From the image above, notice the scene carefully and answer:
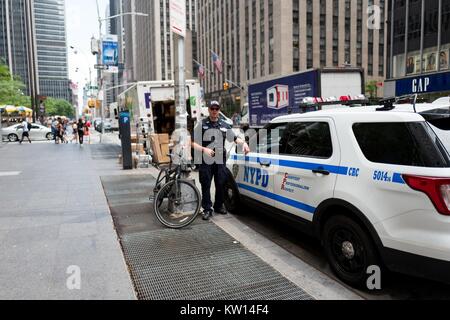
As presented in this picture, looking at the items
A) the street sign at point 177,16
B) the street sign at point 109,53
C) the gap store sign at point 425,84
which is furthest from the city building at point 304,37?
the street sign at point 177,16

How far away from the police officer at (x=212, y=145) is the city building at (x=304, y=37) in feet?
168

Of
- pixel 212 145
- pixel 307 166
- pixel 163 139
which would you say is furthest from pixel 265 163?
pixel 163 139

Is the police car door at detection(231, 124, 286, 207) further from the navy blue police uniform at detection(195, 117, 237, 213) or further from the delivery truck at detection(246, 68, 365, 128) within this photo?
the delivery truck at detection(246, 68, 365, 128)

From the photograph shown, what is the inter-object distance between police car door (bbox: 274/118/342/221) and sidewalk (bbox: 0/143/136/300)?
6.58ft

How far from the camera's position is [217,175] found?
629cm

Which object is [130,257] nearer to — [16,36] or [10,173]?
[10,173]

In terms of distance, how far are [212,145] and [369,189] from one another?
3037mm

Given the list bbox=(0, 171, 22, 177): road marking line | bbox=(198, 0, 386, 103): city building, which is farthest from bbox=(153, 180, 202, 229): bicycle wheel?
bbox=(198, 0, 386, 103): city building

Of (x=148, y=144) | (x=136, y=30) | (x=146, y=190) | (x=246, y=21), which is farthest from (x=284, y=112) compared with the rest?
(x=136, y=30)

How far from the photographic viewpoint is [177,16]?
249 inches

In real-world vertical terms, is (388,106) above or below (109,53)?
below

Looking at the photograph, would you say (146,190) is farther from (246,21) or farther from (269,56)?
(246,21)
